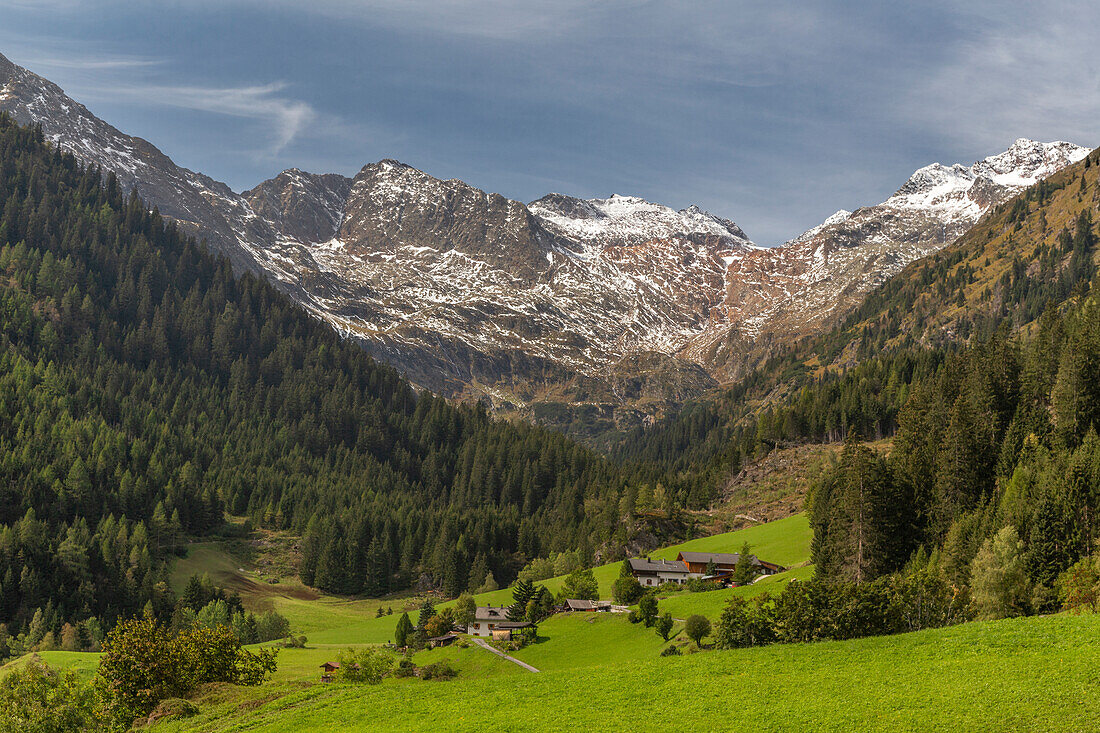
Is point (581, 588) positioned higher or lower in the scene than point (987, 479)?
lower

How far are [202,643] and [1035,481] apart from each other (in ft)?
251

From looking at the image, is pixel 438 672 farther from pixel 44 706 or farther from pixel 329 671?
pixel 44 706

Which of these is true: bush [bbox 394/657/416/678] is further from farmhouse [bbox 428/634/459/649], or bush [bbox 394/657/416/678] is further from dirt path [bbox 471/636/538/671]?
farmhouse [bbox 428/634/459/649]

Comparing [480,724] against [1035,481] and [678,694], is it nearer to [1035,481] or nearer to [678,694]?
[678,694]

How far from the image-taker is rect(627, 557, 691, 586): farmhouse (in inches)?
4633

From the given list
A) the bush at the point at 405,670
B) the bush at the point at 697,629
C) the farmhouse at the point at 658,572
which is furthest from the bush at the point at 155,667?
the farmhouse at the point at 658,572

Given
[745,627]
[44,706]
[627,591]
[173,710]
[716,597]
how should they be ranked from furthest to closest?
1. [627,591]
2. [716,597]
3. [44,706]
4. [745,627]
5. [173,710]

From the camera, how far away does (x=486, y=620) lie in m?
108

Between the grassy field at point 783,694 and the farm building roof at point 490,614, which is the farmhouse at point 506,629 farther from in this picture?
the grassy field at point 783,694

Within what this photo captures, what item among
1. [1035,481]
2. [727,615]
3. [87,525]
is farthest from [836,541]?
[87,525]

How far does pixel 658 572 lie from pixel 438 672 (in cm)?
4624

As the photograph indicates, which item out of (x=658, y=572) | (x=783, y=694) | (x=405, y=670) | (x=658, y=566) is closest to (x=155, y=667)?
(x=405, y=670)

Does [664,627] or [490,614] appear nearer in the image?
[664,627]

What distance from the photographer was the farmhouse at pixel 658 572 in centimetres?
11769
